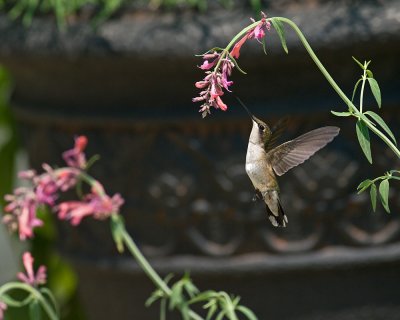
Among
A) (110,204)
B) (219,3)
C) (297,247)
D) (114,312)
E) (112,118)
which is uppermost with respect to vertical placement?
(219,3)

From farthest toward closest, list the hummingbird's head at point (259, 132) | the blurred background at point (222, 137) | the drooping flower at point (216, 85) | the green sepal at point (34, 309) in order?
the blurred background at point (222, 137) < the green sepal at point (34, 309) < the hummingbird's head at point (259, 132) < the drooping flower at point (216, 85)

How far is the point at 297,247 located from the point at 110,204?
0.73 metres

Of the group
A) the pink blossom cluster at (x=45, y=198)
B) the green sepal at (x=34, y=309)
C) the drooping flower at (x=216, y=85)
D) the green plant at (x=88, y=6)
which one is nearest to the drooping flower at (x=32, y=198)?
the pink blossom cluster at (x=45, y=198)

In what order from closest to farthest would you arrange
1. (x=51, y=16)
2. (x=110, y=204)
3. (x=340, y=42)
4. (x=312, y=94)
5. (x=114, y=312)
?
(x=110, y=204), (x=340, y=42), (x=312, y=94), (x=51, y=16), (x=114, y=312)

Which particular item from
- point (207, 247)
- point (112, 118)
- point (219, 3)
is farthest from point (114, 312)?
point (219, 3)

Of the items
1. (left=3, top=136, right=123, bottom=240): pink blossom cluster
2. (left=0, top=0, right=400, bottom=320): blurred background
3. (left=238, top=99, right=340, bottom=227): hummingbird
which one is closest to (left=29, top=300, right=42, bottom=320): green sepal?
(left=3, top=136, right=123, bottom=240): pink blossom cluster

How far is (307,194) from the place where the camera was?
6.76 ft

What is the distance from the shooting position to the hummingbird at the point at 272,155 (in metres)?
1.11

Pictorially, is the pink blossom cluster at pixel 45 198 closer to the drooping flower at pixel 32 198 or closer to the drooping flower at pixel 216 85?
the drooping flower at pixel 32 198

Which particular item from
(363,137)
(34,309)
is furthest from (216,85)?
(34,309)

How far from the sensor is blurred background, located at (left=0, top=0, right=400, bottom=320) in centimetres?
196

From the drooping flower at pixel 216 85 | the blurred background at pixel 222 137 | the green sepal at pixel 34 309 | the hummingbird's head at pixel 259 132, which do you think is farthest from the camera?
the blurred background at pixel 222 137

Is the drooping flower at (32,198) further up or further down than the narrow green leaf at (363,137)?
further down

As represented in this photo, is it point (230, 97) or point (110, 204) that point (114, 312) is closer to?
point (230, 97)
